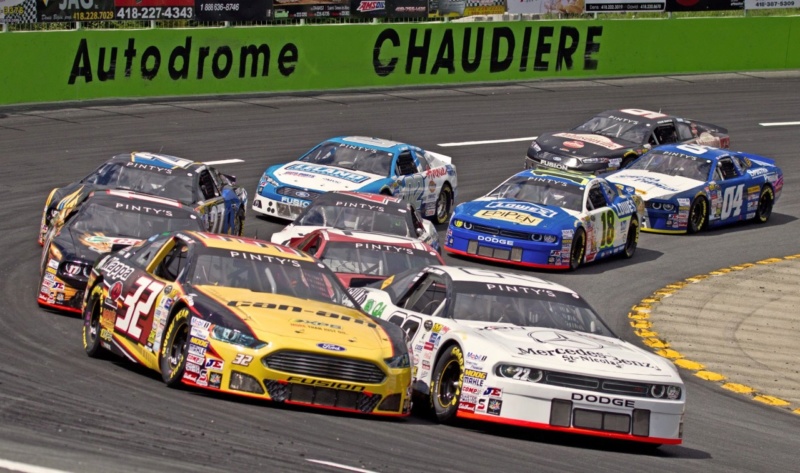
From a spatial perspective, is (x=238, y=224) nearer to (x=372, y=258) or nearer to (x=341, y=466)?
(x=372, y=258)

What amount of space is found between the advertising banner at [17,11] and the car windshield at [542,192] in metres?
11.9

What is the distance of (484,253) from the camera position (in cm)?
2173

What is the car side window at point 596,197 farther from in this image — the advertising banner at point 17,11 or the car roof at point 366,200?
the advertising banner at point 17,11

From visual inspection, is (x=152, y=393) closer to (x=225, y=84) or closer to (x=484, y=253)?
(x=484, y=253)

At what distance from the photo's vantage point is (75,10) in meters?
30.6

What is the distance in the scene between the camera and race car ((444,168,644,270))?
71.0ft

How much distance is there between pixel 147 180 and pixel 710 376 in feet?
26.1

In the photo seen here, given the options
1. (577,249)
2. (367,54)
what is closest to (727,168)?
(577,249)

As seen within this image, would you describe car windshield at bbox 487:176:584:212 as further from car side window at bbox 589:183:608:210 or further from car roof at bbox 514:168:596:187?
car side window at bbox 589:183:608:210

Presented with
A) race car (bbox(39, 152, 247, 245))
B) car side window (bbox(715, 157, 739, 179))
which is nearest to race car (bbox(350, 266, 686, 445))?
race car (bbox(39, 152, 247, 245))

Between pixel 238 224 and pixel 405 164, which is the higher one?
pixel 405 164

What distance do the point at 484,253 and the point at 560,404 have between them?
1064cm

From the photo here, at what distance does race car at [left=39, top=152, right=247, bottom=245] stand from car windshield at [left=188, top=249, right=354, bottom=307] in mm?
6713

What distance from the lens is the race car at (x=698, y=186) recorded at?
84.9 feet
